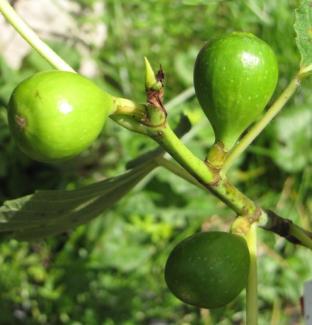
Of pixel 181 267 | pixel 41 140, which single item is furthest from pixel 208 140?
pixel 41 140

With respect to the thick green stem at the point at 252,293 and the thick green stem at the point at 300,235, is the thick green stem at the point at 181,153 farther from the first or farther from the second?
the thick green stem at the point at 300,235

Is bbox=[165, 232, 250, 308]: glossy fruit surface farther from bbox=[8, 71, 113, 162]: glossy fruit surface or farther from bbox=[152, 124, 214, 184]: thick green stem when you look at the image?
bbox=[8, 71, 113, 162]: glossy fruit surface

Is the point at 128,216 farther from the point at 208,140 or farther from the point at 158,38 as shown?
the point at 158,38

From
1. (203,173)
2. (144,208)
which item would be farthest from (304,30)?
(144,208)

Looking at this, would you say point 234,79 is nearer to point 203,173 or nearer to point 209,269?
point 203,173

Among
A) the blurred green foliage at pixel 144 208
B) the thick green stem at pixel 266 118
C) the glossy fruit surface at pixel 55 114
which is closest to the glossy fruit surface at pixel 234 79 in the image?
the thick green stem at pixel 266 118

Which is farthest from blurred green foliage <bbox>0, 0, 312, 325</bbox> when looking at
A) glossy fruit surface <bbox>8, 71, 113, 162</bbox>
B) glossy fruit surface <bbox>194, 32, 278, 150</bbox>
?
glossy fruit surface <bbox>8, 71, 113, 162</bbox>

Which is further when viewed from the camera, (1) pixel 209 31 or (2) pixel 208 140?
(1) pixel 209 31
